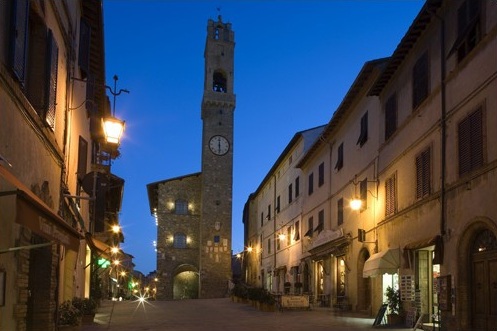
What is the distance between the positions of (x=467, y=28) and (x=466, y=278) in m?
5.68

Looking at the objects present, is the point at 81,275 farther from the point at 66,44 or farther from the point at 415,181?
the point at 415,181

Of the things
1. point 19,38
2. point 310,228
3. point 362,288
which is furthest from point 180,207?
point 19,38

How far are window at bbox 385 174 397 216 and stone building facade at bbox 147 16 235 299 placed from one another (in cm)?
3334

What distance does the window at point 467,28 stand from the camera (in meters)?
12.7

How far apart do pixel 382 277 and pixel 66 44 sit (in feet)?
43.7

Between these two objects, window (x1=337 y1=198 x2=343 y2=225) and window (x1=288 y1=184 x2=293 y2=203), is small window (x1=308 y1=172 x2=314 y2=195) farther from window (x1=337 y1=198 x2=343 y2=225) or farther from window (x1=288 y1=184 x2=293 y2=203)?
window (x1=337 y1=198 x2=343 y2=225)

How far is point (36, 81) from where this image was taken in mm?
9500

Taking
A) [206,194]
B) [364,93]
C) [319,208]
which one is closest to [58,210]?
[364,93]

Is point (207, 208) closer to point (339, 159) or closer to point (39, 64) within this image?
point (339, 159)

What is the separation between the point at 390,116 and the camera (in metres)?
19.4

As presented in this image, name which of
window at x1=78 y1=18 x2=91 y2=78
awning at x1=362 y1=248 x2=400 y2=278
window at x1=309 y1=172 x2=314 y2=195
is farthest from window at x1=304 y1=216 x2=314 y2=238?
window at x1=78 y1=18 x2=91 y2=78

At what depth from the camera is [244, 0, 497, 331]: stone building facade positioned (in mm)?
12438

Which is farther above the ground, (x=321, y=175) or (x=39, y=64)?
(x=321, y=175)

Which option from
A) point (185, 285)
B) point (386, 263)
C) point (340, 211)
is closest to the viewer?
point (386, 263)
